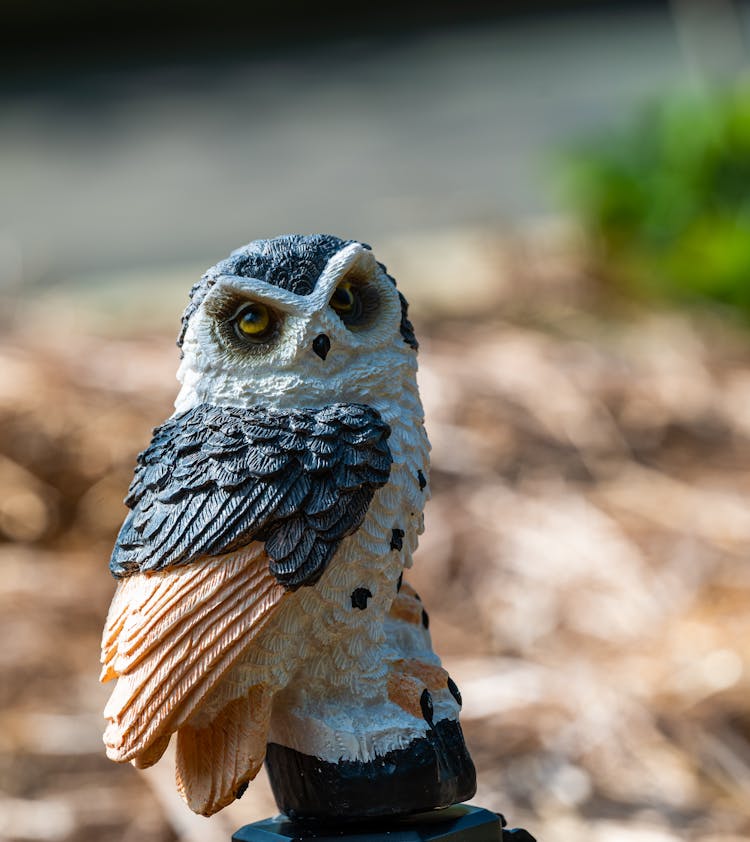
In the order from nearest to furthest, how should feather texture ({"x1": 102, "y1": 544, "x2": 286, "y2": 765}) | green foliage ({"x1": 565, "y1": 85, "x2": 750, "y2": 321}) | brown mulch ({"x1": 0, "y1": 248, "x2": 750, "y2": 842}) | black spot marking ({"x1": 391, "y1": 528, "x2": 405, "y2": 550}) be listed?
1. feather texture ({"x1": 102, "y1": 544, "x2": 286, "y2": 765})
2. black spot marking ({"x1": 391, "y1": 528, "x2": 405, "y2": 550})
3. brown mulch ({"x1": 0, "y1": 248, "x2": 750, "y2": 842})
4. green foliage ({"x1": 565, "y1": 85, "x2": 750, "y2": 321})

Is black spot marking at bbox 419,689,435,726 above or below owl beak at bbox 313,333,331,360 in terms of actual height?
below

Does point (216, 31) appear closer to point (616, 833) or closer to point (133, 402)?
point (133, 402)

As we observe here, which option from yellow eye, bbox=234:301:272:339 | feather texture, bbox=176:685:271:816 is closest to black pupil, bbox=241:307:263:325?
yellow eye, bbox=234:301:272:339

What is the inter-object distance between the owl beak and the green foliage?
2778mm

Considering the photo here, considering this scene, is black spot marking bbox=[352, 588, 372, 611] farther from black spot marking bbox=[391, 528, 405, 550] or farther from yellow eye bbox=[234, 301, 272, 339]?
yellow eye bbox=[234, 301, 272, 339]

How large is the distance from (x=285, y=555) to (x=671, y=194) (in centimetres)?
313

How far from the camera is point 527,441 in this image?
9.96ft

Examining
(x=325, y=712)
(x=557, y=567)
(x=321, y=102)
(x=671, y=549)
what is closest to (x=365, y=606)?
(x=325, y=712)

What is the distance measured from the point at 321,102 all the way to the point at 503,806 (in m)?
4.50

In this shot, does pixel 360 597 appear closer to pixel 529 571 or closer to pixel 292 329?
pixel 292 329

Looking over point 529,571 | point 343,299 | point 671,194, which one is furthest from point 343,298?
point 671,194

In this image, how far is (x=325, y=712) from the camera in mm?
1234

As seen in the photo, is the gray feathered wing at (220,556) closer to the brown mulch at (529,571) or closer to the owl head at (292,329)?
the owl head at (292,329)

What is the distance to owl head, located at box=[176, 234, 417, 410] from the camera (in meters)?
1.19
